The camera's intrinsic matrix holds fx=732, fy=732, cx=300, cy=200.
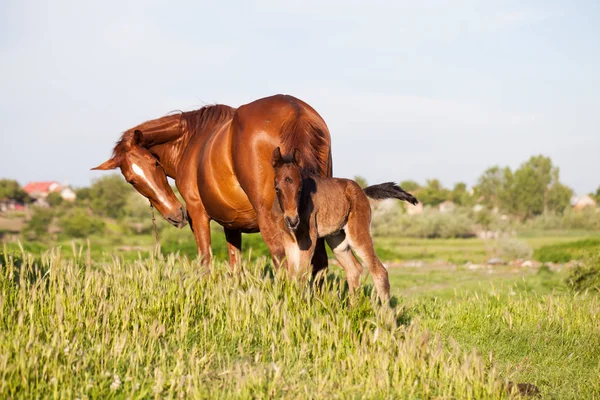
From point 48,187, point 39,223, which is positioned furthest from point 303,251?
point 48,187

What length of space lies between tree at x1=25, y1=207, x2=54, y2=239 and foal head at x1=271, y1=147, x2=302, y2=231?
5856 centimetres

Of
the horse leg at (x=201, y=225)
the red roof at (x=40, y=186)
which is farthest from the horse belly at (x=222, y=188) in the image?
the red roof at (x=40, y=186)

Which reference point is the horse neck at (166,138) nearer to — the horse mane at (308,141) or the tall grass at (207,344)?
the horse mane at (308,141)

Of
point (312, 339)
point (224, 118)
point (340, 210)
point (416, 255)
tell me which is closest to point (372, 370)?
point (312, 339)

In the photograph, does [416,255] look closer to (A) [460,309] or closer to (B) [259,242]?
(B) [259,242]

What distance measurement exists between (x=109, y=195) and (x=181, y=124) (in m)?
68.7

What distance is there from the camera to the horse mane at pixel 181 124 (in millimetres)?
10125

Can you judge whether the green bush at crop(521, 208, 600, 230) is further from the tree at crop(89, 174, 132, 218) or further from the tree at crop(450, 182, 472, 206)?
the tree at crop(89, 174, 132, 218)

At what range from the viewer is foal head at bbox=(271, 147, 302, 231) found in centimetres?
676

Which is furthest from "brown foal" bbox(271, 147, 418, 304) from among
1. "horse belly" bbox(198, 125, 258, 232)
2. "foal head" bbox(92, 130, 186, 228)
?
"foal head" bbox(92, 130, 186, 228)

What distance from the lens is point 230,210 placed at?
909 cm

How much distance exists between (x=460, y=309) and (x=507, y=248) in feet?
112

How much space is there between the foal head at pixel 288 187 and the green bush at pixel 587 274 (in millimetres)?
9506

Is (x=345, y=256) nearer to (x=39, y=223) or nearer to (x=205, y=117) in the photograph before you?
(x=205, y=117)
